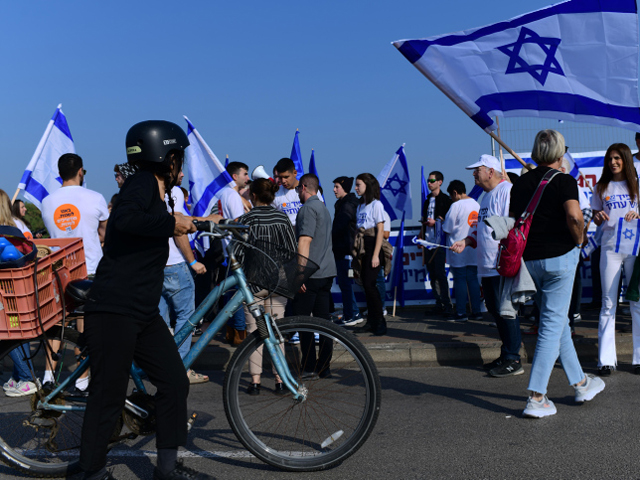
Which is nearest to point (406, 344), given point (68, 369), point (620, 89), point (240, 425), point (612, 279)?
point (612, 279)

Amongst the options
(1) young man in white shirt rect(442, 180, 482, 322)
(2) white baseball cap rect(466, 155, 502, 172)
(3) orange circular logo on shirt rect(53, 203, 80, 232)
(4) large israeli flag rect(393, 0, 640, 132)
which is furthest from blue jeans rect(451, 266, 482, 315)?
(3) orange circular logo on shirt rect(53, 203, 80, 232)

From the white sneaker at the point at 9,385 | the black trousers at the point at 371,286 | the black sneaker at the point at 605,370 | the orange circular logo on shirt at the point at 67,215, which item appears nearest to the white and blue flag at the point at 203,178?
the black trousers at the point at 371,286

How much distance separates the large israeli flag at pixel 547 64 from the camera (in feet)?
21.4

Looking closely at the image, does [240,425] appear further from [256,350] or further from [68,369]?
[68,369]

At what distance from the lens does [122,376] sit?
3.56 meters

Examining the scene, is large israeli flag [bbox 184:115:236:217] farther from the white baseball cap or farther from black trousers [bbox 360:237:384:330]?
the white baseball cap

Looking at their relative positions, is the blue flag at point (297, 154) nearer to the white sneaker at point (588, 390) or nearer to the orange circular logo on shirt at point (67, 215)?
the orange circular logo on shirt at point (67, 215)

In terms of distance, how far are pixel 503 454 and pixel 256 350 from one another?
5.22ft

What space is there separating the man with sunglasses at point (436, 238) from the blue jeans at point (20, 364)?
6.56 meters

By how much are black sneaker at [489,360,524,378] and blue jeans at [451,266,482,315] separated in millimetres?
2889

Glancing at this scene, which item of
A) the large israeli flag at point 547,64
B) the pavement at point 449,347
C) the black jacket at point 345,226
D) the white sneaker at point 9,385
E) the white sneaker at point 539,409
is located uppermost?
the large israeli flag at point 547,64

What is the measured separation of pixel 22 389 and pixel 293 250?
2127 mm

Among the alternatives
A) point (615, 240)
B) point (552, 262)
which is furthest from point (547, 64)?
point (552, 262)

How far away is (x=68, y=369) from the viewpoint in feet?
13.0
